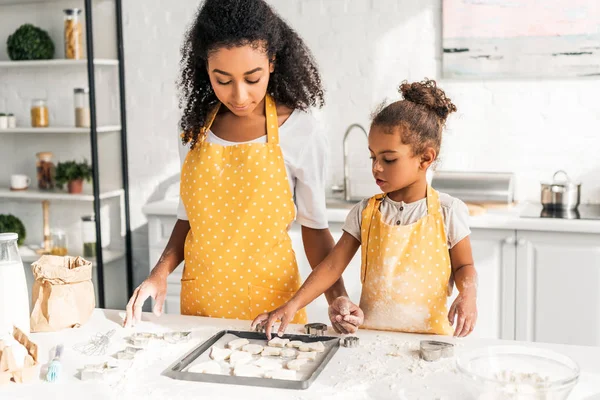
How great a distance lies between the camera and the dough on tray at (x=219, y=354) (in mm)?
1328

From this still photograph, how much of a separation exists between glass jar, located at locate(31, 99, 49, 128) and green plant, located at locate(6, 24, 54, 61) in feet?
0.76

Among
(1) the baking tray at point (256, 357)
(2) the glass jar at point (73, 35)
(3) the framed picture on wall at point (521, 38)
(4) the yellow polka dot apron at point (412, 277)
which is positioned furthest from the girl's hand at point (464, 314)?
(2) the glass jar at point (73, 35)

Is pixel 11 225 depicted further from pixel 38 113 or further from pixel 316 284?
pixel 316 284

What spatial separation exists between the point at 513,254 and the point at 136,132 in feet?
6.71

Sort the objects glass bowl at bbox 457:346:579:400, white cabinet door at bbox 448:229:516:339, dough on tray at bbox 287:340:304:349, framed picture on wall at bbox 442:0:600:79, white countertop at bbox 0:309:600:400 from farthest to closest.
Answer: framed picture on wall at bbox 442:0:600:79 < white cabinet door at bbox 448:229:516:339 < dough on tray at bbox 287:340:304:349 < white countertop at bbox 0:309:600:400 < glass bowl at bbox 457:346:579:400

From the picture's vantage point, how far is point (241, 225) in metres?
1.72

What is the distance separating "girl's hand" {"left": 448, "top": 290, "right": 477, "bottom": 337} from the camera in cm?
143

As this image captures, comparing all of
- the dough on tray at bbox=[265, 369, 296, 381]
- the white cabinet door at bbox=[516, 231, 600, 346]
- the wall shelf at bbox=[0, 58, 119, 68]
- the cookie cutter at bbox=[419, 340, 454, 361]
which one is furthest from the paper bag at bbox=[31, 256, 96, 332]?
the wall shelf at bbox=[0, 58, 119, 68]

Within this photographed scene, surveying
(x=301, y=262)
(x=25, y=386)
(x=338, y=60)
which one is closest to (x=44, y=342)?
(x=25, y=386)

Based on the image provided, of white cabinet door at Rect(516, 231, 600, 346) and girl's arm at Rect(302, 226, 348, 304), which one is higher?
girl's arm at Rect(302, 226, 348, 304)

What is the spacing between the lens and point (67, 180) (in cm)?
371

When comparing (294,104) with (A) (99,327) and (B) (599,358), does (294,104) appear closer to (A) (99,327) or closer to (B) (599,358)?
(A) (99,327)

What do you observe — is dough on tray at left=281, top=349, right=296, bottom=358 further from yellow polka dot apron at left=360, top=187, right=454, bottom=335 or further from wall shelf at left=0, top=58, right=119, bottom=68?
wall shelf at left=0, top=58, right=119, bottom=68

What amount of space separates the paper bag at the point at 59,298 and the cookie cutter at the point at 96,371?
28 centimetres
